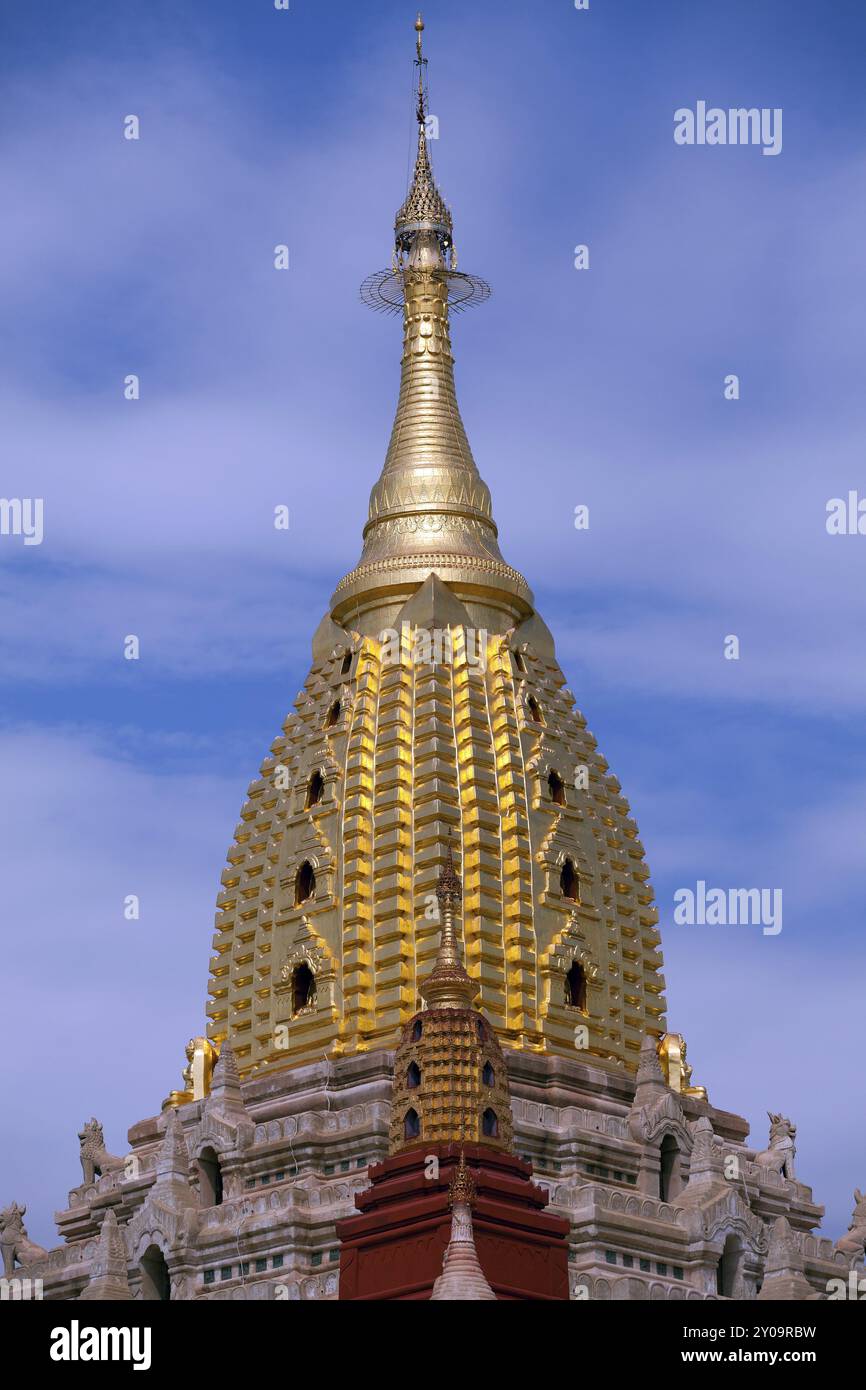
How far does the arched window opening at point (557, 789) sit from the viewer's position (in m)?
65.0

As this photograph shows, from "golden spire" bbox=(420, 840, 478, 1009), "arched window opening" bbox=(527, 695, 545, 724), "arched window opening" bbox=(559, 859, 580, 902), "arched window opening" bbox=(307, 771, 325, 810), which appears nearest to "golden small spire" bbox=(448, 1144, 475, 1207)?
"golden spire" bbox=(420, 840, 478, 1009)

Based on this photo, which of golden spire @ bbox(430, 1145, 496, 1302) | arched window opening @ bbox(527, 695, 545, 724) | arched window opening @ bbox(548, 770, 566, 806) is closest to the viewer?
golden spire @ bbox(430, 1145, 496, 1302)

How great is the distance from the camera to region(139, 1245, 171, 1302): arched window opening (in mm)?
58750

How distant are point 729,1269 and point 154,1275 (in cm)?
1223

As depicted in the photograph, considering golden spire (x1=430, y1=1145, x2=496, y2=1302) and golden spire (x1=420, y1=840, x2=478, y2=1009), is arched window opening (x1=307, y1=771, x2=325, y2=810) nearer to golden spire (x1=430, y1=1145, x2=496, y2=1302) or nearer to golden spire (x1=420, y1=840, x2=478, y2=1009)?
golden spire (x1=420, y1=840, x2=478, y2=1009)

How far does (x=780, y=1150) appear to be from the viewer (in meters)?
65.2

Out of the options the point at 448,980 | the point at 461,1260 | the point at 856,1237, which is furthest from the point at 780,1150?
the point at 461,1260

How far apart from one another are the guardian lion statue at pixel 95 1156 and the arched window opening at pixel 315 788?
9303mm

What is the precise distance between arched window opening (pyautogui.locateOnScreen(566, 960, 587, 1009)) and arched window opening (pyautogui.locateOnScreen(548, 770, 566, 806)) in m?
4.32

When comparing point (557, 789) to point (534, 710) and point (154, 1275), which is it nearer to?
point (534, 710)

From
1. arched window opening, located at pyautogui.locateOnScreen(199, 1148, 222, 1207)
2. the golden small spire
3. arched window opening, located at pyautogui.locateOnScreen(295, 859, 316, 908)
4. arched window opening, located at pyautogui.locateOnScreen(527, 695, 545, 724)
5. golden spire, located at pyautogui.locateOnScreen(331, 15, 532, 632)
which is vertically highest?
golden spire, located at pyautogui.locateOnScreen(331, 15, 532, 632)
